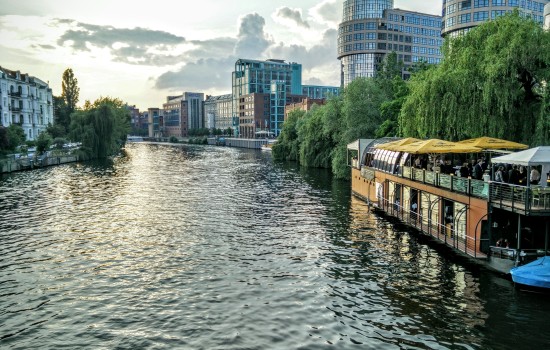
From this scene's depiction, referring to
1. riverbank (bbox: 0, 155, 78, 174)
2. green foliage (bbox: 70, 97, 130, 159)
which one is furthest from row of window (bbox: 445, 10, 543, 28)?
riverbank (bbox: 0, 155, 78, 174)

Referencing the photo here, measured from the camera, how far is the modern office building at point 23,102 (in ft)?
371

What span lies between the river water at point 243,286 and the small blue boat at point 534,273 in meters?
0.69

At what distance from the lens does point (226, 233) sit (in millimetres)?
37844

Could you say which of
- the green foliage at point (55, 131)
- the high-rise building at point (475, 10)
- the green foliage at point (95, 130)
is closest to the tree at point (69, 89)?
the green foliage at point (55, 131)

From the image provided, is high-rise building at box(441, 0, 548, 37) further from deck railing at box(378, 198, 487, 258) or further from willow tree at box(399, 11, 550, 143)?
deck railing at box(378, 198, 487, 258)

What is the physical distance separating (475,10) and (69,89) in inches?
5516

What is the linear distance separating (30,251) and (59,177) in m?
48.7

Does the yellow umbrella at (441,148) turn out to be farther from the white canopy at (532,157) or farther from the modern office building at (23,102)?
the modern office building at (23,102)

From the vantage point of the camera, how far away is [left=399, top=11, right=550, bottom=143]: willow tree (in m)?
36.5

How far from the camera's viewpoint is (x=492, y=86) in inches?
1458

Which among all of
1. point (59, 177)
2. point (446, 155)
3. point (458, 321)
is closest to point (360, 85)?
point (446, 155)

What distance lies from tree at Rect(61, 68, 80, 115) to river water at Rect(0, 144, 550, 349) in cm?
13701

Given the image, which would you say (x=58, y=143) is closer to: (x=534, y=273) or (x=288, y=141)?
(x=288, y=141)

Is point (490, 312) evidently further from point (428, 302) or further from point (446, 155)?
point (446, 155)
